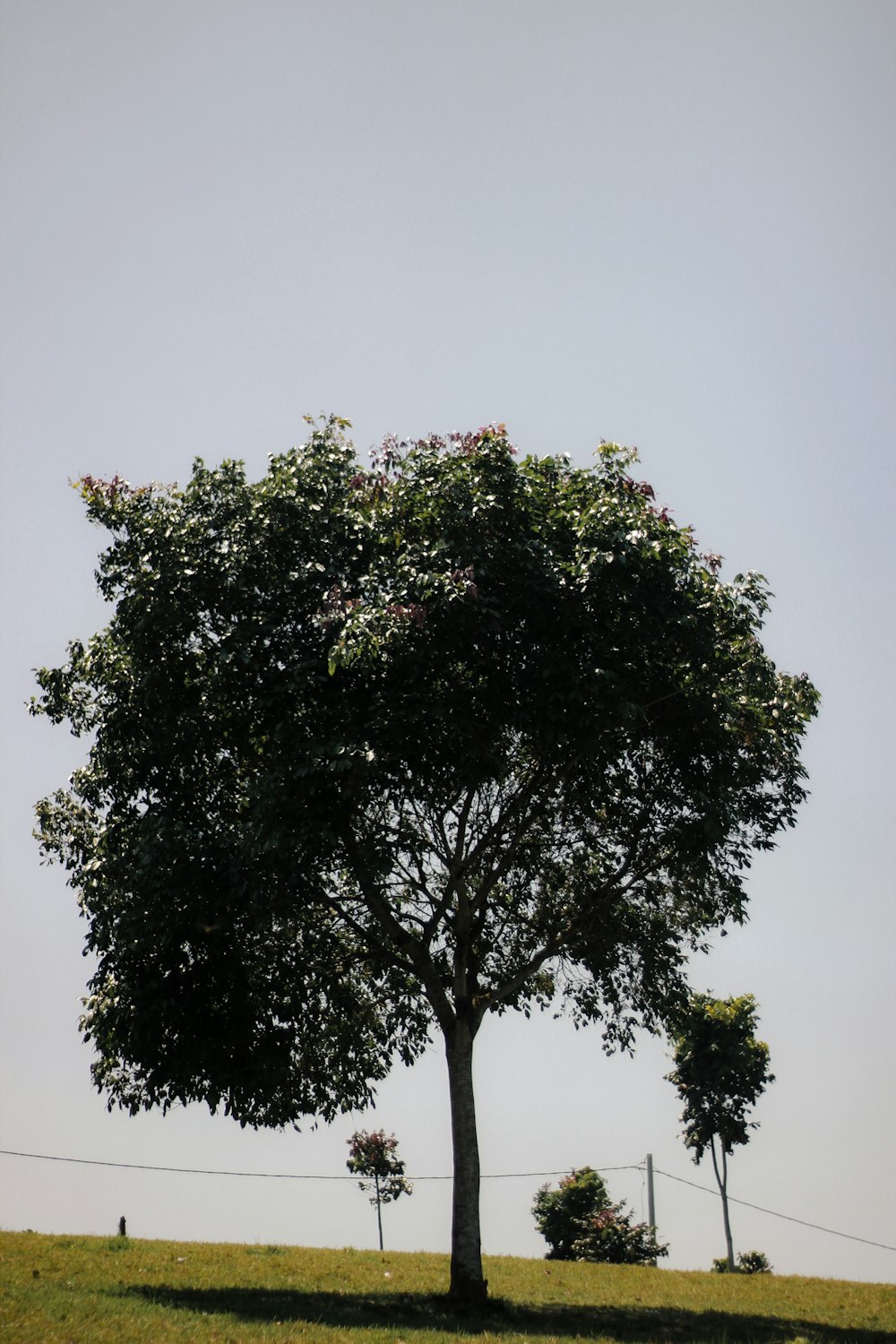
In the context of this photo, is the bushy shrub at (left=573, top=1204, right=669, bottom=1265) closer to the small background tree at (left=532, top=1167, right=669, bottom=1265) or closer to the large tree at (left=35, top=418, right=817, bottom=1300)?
the small background tree at (left=532, top=1167, right=669, bottom=1265)

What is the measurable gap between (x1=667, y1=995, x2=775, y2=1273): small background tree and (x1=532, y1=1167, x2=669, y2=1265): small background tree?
489cm

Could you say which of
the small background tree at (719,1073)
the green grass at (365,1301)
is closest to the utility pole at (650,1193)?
the small background tree at (719,1073)

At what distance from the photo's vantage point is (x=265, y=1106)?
80.9ft

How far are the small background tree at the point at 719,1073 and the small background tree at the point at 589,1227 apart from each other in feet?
16.0

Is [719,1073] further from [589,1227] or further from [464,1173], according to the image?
[464,1173]

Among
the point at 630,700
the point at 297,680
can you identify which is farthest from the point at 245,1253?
the point at 630,700

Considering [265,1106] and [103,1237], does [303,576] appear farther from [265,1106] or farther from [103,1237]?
[103,1237]

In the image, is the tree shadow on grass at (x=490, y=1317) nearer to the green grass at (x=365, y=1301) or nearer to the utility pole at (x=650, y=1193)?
the green grass at (x=365, y=1301)

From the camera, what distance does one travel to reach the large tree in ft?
72.5

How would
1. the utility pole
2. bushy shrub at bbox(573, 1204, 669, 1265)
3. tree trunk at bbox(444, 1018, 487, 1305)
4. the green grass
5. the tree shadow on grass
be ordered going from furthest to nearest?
the utility pole, bushy shrub at bbox(573, 1204, 669, 1265), tree trunk at bbox(444, 1018, 487, 1305), the tree shadow on grass, the green grass

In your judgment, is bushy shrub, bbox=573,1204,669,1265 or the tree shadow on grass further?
bushy shrub, bbox=573,1204,669,1265

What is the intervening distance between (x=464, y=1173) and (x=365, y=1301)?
3.12 m

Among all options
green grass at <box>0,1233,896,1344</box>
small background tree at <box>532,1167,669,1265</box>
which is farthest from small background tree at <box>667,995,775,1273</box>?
green grass at <box>0,1233,896,1344</box>

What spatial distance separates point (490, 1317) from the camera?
2064 centimetres
